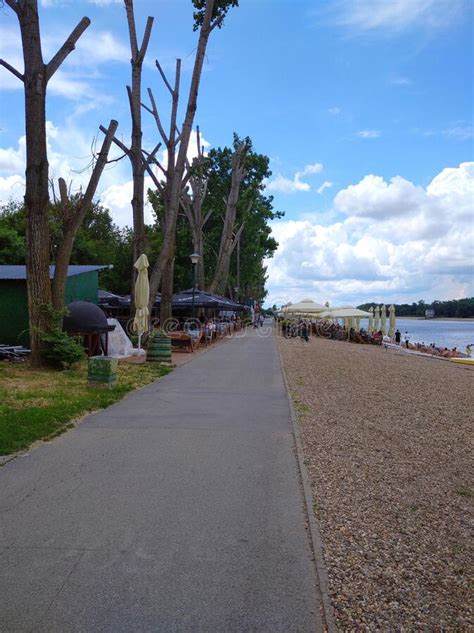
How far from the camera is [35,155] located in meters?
11.8

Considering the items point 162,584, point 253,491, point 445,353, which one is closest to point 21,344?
point 253,491

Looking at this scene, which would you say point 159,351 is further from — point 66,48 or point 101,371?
point 66,48

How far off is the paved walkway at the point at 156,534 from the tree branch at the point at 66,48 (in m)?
8.43

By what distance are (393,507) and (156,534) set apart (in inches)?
77.8

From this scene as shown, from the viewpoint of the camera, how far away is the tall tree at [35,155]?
1184 cm

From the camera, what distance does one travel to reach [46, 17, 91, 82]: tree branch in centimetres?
1203

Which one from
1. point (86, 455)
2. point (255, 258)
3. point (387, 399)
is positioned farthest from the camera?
point (255, 258)

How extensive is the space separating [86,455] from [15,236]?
23611 millimetres

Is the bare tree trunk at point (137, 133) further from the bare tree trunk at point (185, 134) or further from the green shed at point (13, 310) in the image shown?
the green shed at point (13, 310)

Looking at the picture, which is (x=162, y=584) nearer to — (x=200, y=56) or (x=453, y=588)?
(x=453, y=588)

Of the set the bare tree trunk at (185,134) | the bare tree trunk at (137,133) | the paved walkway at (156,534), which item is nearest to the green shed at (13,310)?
the bare tree trunk at (137,133)

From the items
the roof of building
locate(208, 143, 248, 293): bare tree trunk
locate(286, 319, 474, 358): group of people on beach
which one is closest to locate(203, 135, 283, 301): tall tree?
locate(208, 143, 248, 293): bare tree trunk

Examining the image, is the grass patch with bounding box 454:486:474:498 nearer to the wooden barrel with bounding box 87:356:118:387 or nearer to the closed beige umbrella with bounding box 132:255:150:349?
the wooden barrel with bounding box 87:356:118:387

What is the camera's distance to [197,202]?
36.0 metres
